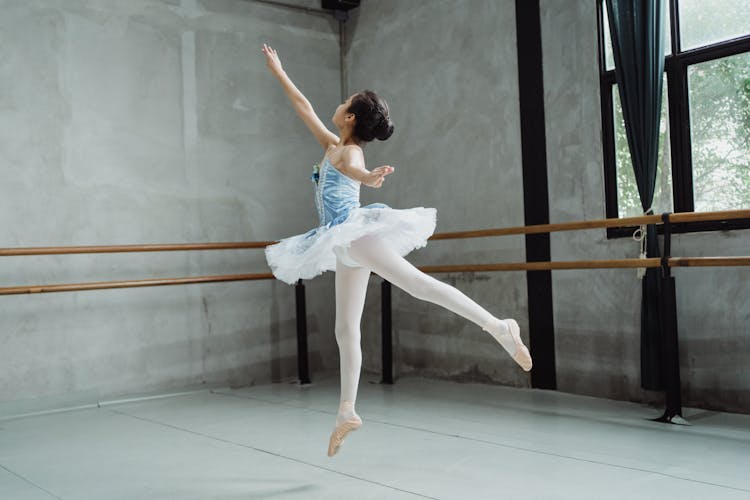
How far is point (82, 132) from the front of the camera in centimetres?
498

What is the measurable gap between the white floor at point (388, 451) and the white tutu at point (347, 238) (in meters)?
0.81

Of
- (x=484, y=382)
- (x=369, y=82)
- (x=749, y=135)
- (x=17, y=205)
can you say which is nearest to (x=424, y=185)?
(x=369, y=82)

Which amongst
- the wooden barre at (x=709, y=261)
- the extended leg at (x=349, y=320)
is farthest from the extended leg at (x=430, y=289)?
the wooden barre at (x=709, y=261)

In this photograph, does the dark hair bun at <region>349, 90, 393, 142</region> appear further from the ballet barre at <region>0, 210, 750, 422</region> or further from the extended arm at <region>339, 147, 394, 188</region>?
the ballet barre at <region>0, 210, 750, 422</region>

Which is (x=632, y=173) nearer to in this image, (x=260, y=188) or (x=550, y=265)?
(x=550, y=265)

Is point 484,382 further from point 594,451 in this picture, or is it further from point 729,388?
point 594,451

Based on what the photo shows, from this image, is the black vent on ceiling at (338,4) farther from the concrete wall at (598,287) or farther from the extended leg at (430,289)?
the extended leg at (430,289)

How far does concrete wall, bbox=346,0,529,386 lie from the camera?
16.6 ft

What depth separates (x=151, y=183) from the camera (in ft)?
17.3

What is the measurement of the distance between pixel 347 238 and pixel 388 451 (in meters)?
1.14

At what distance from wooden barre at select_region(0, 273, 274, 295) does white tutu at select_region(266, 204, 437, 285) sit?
2.03 m

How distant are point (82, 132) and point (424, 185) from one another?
234cm

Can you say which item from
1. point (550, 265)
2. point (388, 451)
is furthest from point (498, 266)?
point (388, 451)

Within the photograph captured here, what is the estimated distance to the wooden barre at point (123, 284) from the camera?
4410mm
